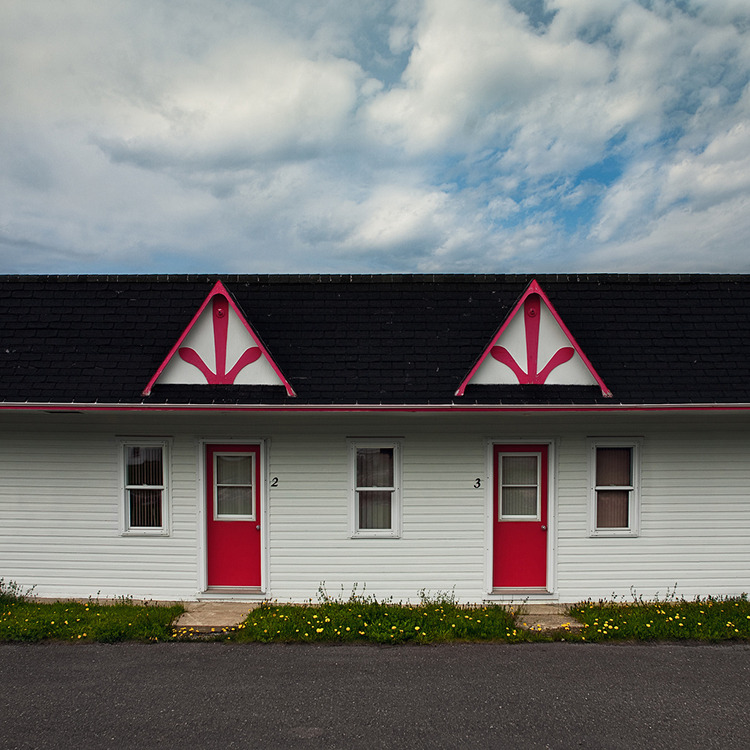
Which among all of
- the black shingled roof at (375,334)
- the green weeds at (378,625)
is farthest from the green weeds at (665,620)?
the black shingled roof at (375,334)

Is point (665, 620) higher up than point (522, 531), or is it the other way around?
point (522, 531)

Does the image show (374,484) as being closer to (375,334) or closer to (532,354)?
(375,334)

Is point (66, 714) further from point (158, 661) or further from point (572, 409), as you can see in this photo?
point (572, 409)

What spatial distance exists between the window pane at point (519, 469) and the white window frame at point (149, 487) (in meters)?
5.19

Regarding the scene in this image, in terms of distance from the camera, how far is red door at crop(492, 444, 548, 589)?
7.75 m

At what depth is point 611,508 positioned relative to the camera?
7.79 metres

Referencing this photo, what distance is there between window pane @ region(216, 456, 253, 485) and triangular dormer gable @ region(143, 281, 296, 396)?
1280mm

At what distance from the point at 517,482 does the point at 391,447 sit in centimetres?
203

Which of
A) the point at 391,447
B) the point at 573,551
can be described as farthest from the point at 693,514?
the point at 391,447

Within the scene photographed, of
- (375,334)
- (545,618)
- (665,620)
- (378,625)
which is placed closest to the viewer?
(378,625)

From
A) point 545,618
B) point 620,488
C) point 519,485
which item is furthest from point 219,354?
point 620,488

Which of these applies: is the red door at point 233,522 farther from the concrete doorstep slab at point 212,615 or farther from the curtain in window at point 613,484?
the curtain in window at point 613,484

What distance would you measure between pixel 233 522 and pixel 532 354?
205 inches

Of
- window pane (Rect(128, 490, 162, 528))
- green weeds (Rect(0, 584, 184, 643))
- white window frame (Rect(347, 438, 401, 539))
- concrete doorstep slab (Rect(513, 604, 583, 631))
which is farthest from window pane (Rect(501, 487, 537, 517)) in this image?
window pane (Rect(128, 490, 162, 528))
